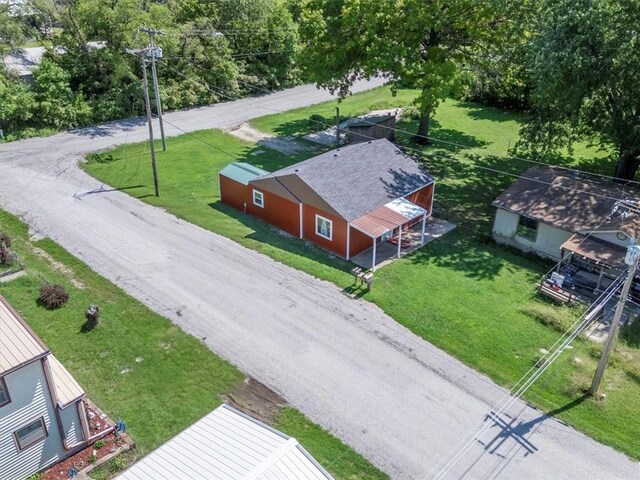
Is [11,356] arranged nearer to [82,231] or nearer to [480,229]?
[82,231]

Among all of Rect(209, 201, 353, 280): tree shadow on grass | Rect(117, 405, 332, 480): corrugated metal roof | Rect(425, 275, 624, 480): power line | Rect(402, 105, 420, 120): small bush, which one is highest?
Rect(117, 405, 332, 480): corrugated metal roof

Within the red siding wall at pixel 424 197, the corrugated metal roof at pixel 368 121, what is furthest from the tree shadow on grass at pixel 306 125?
the red siding wall at pixel 424 197

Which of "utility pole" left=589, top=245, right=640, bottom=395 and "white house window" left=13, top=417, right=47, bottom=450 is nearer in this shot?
"white house window" left=13, top=417, right=47, bottom=450

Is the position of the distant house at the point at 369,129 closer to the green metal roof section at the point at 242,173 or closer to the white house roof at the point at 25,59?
the green metal roof section at the point at 242,173

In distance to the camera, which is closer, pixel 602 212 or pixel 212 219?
→ pixel 602 212

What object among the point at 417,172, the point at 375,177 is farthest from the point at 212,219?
the point at 417,172

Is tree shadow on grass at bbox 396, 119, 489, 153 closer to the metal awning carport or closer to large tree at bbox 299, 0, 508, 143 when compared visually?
large tree at bbox 299, 0, 508, 143

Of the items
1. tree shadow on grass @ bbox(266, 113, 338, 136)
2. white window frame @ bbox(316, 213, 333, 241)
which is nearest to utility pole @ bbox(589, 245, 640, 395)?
white window frame @ bbox(316, 213, 333, 241)

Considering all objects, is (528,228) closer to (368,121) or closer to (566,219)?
(566,219)
